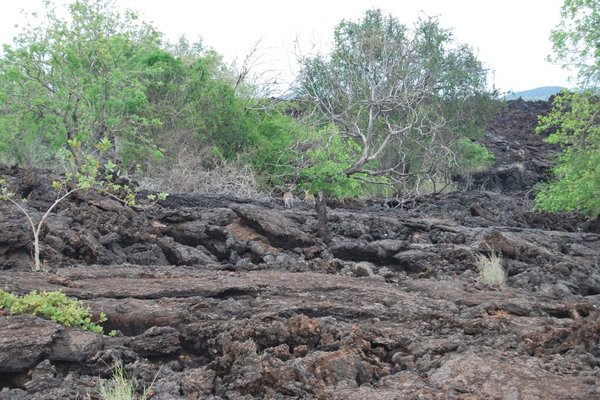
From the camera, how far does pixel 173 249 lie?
8789mm

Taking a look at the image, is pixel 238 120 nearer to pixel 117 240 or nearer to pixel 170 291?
pixel 117 240

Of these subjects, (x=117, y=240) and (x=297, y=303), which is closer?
(x=297, y=303)

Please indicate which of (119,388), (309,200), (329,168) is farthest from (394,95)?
(119,388)

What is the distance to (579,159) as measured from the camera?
15.7 meters

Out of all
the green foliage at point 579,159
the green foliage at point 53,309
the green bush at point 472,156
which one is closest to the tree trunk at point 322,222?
the green foliage at point 53,309

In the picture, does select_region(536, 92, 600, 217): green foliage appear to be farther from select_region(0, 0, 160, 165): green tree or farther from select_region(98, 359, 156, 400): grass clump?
select_region(98, 359, 156, 400): grass clump

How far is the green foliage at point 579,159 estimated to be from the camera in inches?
576

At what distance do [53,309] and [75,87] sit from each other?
478 inches

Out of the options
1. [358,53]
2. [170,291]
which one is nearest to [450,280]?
[170,291]

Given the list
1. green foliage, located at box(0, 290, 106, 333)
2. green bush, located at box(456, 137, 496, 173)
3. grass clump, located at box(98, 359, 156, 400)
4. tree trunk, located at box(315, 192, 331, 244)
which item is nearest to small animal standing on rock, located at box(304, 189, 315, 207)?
tree trunk, located at box(315, 192, 331, 244)

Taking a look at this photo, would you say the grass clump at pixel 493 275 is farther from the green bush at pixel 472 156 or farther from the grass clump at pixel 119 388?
the green bush at pixel 472 156

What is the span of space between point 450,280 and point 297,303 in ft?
8.58

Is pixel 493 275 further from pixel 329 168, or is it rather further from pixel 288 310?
pixel 329 168

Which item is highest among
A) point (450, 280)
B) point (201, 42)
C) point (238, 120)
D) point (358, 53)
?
point (201, 42)
